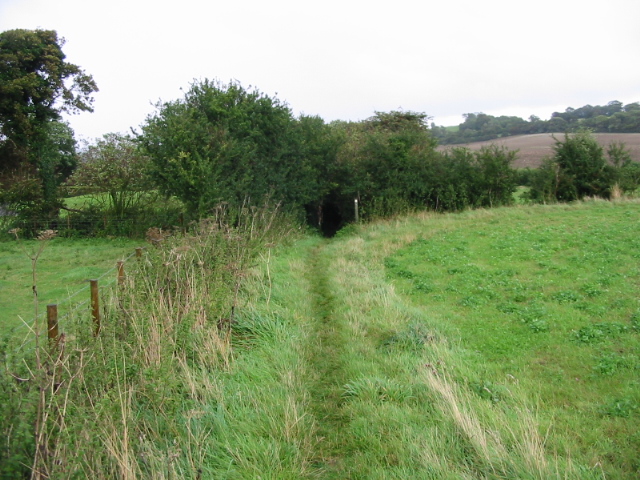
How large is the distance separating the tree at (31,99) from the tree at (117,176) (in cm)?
168

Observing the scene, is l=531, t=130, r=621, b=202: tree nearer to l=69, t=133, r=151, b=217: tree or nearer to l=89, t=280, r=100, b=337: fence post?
l=69, t=133, r=151, b=217: tree

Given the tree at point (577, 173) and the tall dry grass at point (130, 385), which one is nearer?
the tall dry grass at point (130, 385)

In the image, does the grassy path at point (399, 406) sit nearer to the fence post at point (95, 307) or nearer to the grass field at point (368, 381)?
the grass field at point (368, 381)

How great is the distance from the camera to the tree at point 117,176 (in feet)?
61.2

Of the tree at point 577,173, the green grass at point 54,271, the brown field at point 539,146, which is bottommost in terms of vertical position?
the green grass at point 54,271

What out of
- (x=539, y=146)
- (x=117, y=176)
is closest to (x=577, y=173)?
(x=539, y=146)

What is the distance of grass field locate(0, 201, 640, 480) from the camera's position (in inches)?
144

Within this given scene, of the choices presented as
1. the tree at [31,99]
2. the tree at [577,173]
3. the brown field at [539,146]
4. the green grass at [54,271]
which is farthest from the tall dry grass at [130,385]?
the brown field at [539,146]

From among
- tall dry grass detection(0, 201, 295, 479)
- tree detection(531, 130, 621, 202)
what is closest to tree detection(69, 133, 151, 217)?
tall dry grass detection(0, 201, 295, 479)

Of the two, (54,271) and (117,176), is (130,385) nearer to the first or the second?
(54,271)

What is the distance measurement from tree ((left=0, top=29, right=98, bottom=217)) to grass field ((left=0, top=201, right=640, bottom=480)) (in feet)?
50.5

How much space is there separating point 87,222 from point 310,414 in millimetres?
16951

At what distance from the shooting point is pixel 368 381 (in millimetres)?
5141

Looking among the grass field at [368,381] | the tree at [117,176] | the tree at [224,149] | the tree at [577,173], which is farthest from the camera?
the tree at [577,173]
